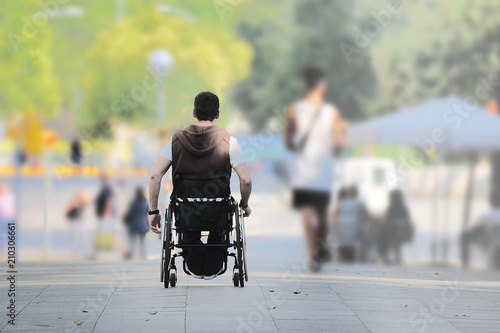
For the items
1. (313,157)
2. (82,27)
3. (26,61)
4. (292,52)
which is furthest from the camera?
(26,61)

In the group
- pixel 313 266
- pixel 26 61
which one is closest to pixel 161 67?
pixel 26 61

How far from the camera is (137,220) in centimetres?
1367

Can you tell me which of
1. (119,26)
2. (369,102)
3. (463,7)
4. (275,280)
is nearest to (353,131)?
(369,102)

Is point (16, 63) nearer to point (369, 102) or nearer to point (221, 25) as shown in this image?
point (221, 25)

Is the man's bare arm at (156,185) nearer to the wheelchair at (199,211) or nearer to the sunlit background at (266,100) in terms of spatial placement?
the wheelchair at (199,211)

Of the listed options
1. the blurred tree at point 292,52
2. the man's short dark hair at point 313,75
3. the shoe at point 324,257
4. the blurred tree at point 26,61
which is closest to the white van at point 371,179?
the blurred tree at point 292,52

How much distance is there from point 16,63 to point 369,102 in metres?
4.34

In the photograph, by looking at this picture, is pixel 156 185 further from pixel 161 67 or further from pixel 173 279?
pixel 161 67

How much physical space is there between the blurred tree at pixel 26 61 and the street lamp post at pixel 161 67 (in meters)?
1.22

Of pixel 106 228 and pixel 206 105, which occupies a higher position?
pixel 206 105

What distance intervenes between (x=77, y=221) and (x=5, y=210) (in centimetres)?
96

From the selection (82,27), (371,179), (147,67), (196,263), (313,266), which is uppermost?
(82,27)

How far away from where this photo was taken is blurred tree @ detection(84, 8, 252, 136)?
1298 centimetres

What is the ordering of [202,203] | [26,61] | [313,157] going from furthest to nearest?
[26,61]
[313,157]
[202,203]
